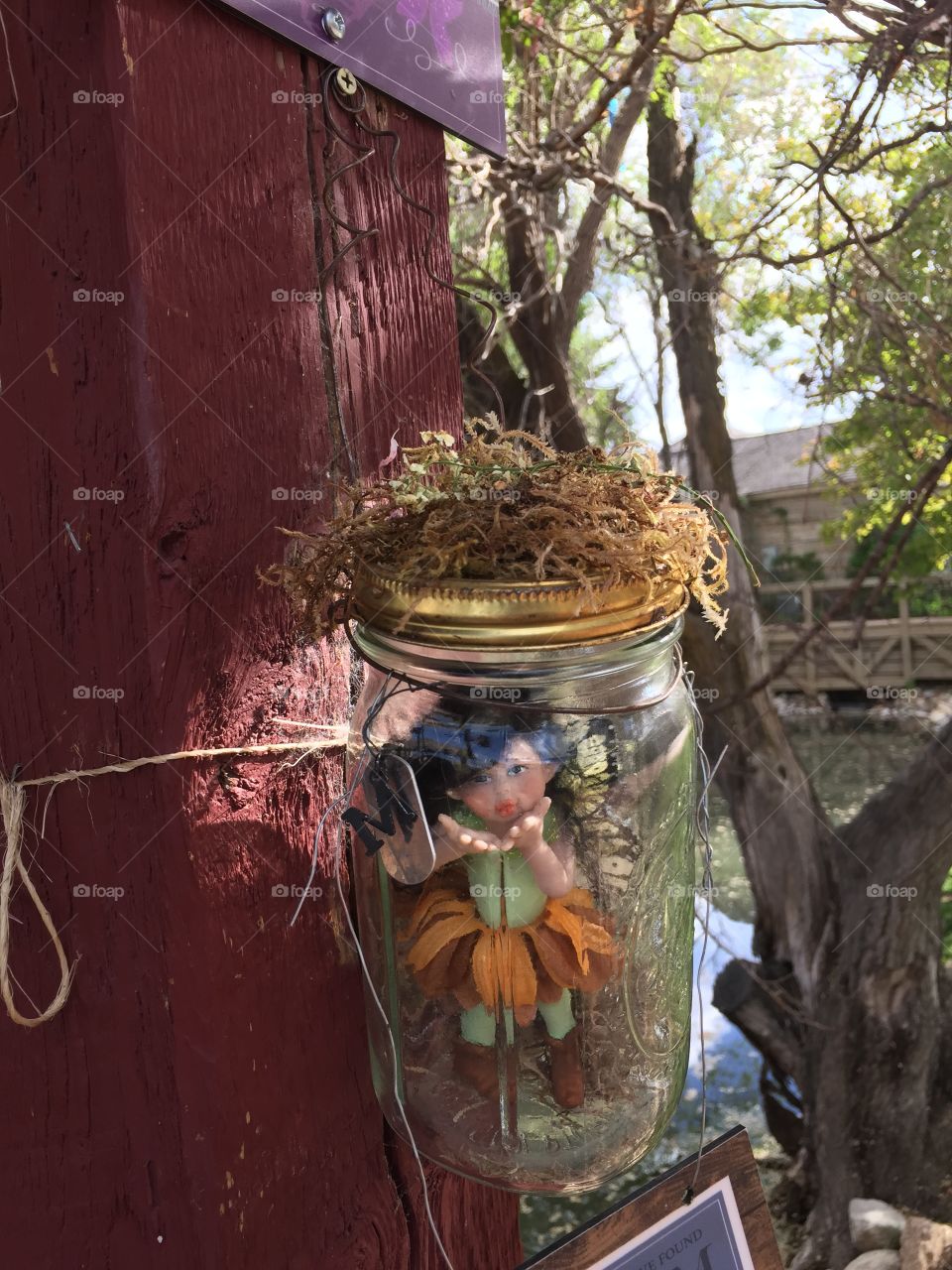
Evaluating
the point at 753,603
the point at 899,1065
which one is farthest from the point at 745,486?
the point at 899,1065

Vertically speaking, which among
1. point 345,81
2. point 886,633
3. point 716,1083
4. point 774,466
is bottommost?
point 716,1083

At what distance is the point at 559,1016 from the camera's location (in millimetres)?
917

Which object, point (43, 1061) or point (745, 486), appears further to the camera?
point (745, 486)

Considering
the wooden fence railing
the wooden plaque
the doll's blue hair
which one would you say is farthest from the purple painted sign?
the wooden fence railing

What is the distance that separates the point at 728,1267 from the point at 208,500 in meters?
0.89

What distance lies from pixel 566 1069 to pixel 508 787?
0.89 feet

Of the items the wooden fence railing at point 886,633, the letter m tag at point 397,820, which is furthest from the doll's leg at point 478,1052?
the wooden fence railing at point 886,633

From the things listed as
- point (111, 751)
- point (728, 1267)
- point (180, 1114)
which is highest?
point (111, 751)

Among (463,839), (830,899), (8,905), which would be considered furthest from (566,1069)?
(830,899)

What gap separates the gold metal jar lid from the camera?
804 millimetres

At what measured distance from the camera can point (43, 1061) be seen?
1009 mm

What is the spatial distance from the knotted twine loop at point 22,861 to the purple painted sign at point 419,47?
0.67 meters

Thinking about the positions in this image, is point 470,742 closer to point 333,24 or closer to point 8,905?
point 8,905

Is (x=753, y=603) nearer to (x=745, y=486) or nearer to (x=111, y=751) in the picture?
(x=111, y=751)
